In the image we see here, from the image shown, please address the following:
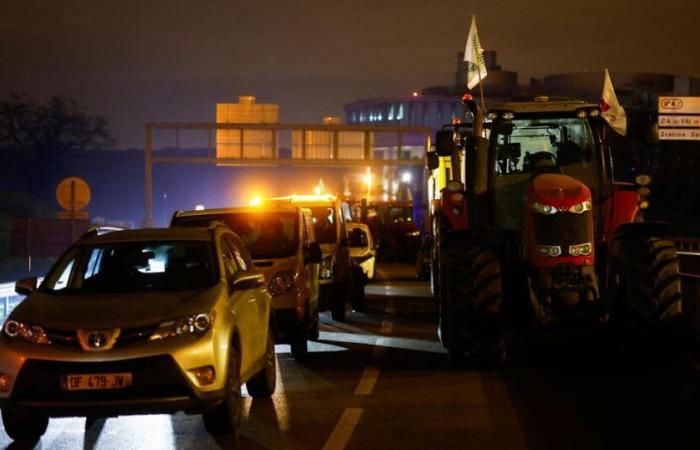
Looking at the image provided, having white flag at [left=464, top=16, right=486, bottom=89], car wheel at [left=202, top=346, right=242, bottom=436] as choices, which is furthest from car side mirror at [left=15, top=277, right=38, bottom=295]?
white flag at [left=464, top=16, right=486, bottom=89]

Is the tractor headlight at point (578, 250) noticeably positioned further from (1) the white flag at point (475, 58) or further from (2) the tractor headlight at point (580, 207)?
(1) the white flag at point (475, 58)

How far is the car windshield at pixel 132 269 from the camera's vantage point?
10039 mm

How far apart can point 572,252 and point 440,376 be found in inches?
81.5

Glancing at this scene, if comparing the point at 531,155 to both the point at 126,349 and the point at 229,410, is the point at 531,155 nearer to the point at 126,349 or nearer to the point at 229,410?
the point at 229,410

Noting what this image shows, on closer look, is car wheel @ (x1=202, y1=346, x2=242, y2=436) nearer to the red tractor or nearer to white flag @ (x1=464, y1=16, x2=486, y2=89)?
the red tractor

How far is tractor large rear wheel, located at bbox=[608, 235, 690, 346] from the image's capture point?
13508 millimetres

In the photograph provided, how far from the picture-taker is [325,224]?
20219 mm

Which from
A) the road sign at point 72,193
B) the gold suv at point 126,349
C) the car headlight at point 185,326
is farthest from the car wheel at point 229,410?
the road sign at point 72,193

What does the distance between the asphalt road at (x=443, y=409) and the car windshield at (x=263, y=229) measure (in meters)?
1.42

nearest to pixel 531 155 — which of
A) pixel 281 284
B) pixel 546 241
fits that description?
pixel 546 241

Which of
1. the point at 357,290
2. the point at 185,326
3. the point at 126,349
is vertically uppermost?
the point at 185,326

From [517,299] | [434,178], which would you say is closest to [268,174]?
[434,178]

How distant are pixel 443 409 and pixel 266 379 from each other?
180 cm

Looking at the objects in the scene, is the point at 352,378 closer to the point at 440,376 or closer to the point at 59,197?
the point at 440,376
